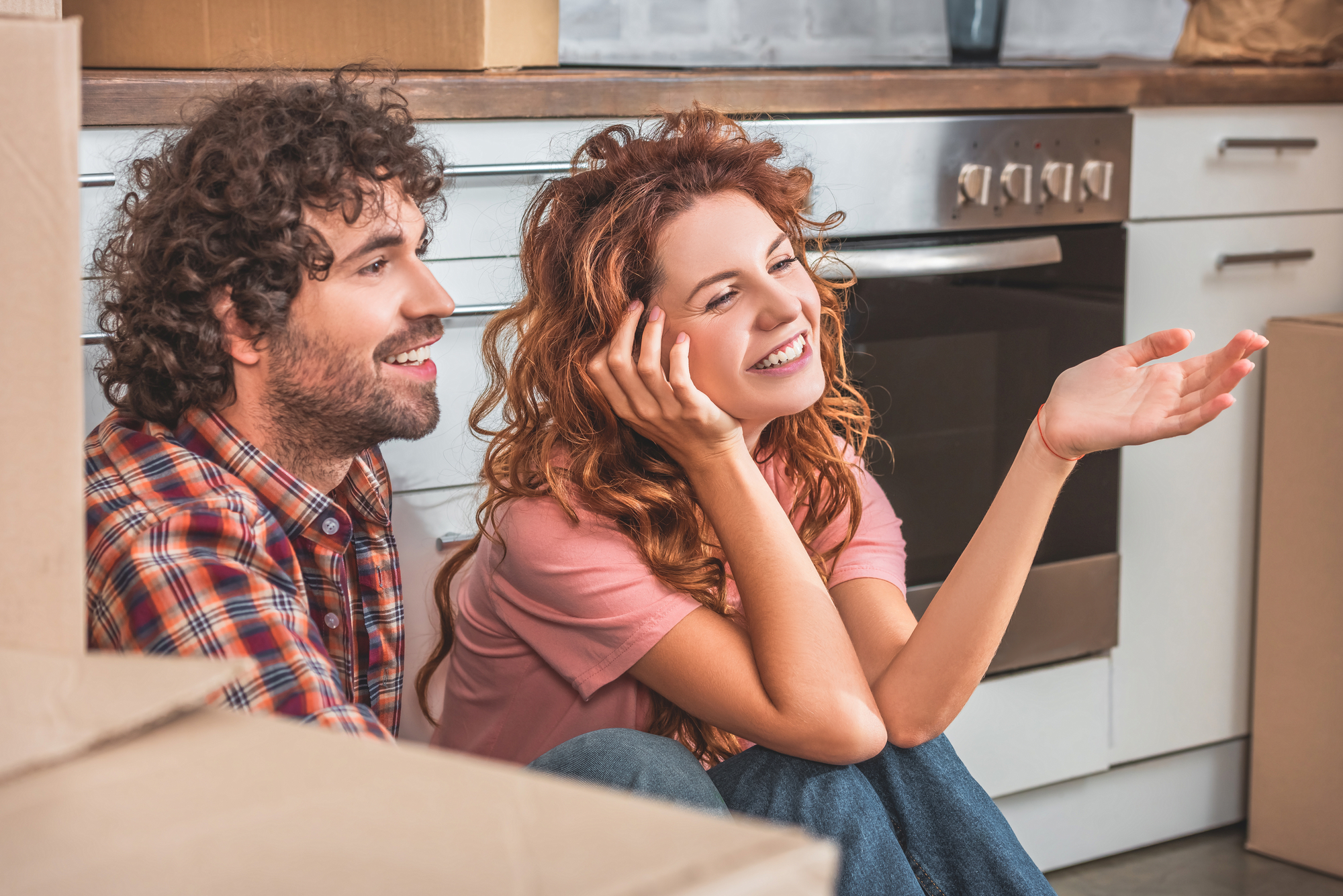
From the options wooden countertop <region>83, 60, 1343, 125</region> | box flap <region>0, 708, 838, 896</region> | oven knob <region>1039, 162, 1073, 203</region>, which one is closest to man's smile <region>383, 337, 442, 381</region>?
wooden countertop <region>83, 60, 1343, 125</region>

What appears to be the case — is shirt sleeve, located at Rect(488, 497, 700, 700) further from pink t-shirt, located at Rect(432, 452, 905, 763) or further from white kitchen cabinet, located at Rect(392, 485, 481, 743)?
white kitchen cabinet, located at Rect(392, 485, 481, 743)

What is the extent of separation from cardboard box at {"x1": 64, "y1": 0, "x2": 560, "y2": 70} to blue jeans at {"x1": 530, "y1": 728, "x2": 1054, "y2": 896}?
0.74 metres

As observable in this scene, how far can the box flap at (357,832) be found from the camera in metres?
0.35

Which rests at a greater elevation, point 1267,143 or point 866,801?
point 1267,143

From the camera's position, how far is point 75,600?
519 mm

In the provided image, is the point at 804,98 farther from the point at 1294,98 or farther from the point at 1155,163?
the point at 1294,98

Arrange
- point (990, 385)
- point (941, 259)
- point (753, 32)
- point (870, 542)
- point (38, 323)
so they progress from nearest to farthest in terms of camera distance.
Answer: point (38, 323)
point (870, 542)
point (941, 259)
point (990, 385)
point (753, 32)

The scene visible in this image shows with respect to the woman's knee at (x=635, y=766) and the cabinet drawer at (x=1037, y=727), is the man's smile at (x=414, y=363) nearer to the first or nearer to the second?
the woman's knee at (x=635, y=766)

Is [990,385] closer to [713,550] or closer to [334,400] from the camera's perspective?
[713,550]

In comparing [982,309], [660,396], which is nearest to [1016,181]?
[982,309]

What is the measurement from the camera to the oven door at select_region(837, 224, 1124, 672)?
1.60 metres

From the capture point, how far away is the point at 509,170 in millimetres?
1330

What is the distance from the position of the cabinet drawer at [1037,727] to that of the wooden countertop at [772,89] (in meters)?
0.77

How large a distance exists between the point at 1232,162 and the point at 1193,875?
101cm
